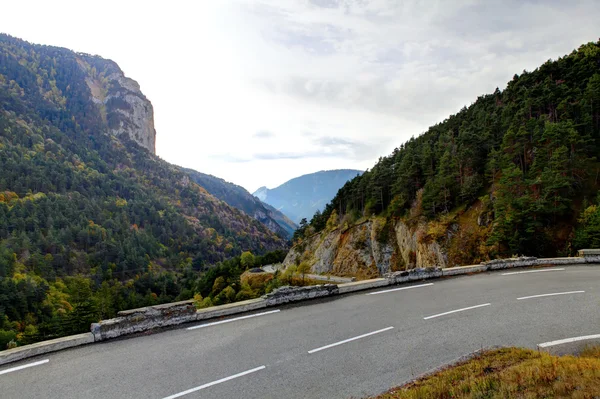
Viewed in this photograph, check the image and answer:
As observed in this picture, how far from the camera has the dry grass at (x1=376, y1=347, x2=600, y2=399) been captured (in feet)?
17.3

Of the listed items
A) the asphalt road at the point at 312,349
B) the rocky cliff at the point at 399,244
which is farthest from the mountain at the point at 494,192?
the asphalt road at the point at 312,349

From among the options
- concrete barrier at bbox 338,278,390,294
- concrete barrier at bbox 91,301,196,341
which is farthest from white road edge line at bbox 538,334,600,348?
concrete barrier at bbox 91,301,196,341

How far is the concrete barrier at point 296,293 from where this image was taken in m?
11.8

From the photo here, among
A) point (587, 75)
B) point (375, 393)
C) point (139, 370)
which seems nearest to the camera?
point (375, 393)

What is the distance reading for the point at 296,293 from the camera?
487 inches

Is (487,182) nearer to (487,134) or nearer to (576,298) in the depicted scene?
(487,134)

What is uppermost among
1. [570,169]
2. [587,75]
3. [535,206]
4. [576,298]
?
[587,75]

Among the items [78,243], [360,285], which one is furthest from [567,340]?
[78,243]

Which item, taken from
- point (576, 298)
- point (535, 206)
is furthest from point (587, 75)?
point (576, 298)

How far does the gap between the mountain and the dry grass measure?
24655mm

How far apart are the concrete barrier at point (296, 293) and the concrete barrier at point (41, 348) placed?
5.62 m

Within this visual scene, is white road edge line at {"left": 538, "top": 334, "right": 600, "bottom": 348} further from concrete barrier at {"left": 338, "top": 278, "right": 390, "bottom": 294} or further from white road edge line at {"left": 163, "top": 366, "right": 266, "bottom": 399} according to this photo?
white road edge line at {"left": 163, "top": 366, "right": 266, "bottom": 399}

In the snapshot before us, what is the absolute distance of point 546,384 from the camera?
18.2 feet

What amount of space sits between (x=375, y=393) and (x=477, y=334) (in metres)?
4.53
